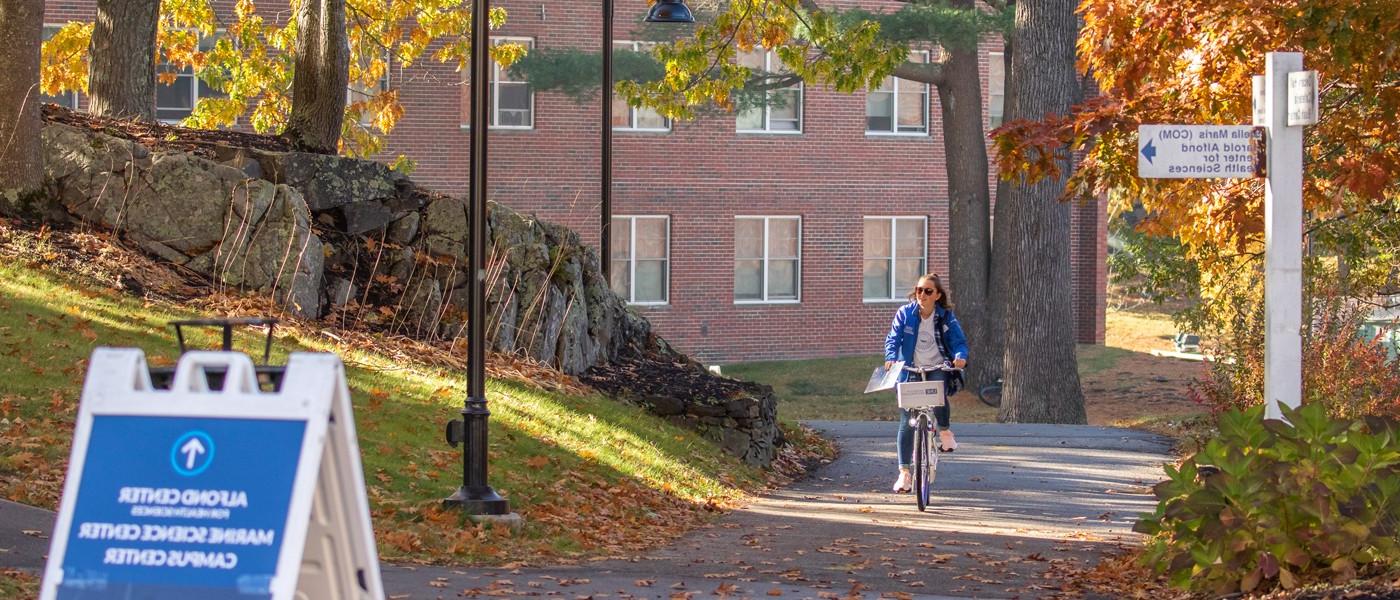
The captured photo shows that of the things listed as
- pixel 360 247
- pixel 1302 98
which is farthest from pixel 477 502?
pixel 360 247

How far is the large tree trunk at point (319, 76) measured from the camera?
55.4 feet

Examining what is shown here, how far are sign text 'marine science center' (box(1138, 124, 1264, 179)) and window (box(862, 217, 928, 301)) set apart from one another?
26.6 m

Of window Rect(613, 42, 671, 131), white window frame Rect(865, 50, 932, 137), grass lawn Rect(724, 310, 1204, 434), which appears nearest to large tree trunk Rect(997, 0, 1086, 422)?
grass lawn Rect(724, 310, 1204, 434)

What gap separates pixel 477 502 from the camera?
392 inches

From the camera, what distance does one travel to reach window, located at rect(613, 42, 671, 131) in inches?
1282

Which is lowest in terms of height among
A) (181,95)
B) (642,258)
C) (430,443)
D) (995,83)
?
(430,443)

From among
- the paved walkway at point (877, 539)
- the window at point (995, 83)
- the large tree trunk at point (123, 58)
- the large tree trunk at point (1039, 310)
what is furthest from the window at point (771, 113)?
the large tree trunk at point (123, 58)

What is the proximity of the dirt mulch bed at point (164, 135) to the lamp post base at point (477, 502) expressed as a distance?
272 inches

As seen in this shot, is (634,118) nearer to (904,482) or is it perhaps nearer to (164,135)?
(164,135)

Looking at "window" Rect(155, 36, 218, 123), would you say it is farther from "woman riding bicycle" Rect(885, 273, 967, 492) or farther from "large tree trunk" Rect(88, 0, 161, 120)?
"woman riding bicycle" Rect(885, 273, 967, 492)

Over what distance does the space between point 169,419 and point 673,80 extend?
53.7ft

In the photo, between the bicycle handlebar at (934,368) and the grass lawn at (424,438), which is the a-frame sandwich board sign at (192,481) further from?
the bicycle handlebar at (934,368)

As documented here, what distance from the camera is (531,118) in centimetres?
3231

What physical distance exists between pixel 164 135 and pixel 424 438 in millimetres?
6063
